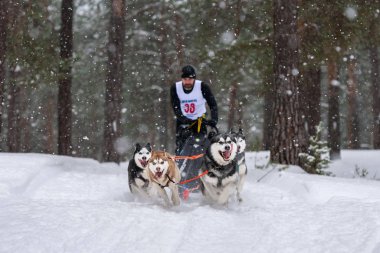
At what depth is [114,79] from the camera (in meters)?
13.2

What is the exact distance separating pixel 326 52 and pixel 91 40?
48.0ft

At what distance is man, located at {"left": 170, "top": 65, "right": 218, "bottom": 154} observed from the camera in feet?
24.8

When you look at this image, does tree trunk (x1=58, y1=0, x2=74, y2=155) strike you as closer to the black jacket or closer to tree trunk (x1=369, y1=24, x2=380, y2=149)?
the black jacket

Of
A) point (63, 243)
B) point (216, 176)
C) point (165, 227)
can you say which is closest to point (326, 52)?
point (216, 176)

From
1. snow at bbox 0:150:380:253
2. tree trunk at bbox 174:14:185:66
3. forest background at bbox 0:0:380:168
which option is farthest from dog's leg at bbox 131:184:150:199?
tree trunk at bbox 174:14:185:66

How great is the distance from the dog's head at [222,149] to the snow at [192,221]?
27.6 inches

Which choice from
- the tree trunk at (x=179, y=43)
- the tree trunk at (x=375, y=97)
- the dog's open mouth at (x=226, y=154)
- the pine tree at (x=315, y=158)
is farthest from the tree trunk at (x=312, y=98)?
the tree trunk at (x=179, y=43)

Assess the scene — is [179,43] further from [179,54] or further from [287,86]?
[287,86]

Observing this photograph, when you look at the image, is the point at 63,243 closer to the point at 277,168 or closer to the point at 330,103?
the point at 277,168

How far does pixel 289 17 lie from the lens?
33.2 feet

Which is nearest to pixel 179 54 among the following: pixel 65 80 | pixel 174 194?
pixel 65 80

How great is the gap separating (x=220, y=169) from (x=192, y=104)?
1551 millimetres

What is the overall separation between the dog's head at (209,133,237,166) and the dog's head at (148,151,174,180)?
2.17 feet

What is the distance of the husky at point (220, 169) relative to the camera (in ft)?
21.3
